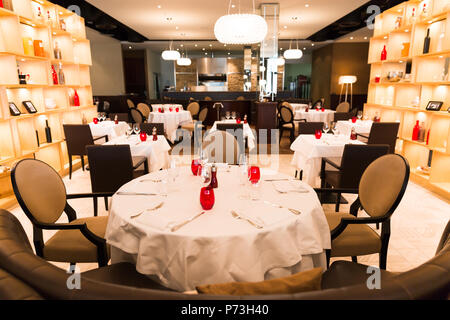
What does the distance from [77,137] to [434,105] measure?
5301 millimetres

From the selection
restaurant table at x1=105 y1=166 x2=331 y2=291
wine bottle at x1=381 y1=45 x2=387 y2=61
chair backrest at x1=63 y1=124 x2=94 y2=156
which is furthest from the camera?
wine bottle at x1=381 y1=45 x2=387 y2=61

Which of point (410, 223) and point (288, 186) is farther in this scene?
point (410, 223)

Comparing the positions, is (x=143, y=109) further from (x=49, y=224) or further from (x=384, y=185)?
(x=384, y=185)

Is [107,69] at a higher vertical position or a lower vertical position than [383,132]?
higher

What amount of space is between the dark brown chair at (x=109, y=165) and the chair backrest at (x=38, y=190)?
30.5 inches

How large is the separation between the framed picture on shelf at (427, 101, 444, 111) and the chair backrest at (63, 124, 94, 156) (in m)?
5.05

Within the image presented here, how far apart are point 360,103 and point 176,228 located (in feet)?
45.7

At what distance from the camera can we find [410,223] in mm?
3273

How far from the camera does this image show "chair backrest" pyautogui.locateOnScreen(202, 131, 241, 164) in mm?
3146

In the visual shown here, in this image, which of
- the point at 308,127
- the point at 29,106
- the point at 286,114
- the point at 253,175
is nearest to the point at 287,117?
the point at 286,114

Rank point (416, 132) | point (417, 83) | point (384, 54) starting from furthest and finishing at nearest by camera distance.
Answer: point (384, 54), point (416, 132), point (417, 83)

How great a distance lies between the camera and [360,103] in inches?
533

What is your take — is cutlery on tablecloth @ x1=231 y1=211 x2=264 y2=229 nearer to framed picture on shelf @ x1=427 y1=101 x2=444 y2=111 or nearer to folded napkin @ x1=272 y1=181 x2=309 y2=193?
folded napkin @ x1=272 y1=181 x2=309 y2=193

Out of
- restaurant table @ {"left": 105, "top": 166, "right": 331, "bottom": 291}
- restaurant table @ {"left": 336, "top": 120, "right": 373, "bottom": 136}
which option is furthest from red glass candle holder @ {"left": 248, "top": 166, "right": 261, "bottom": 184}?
restaurant table @ {"left": 336, "top": 120, "right": 373, "bottom": 136}
